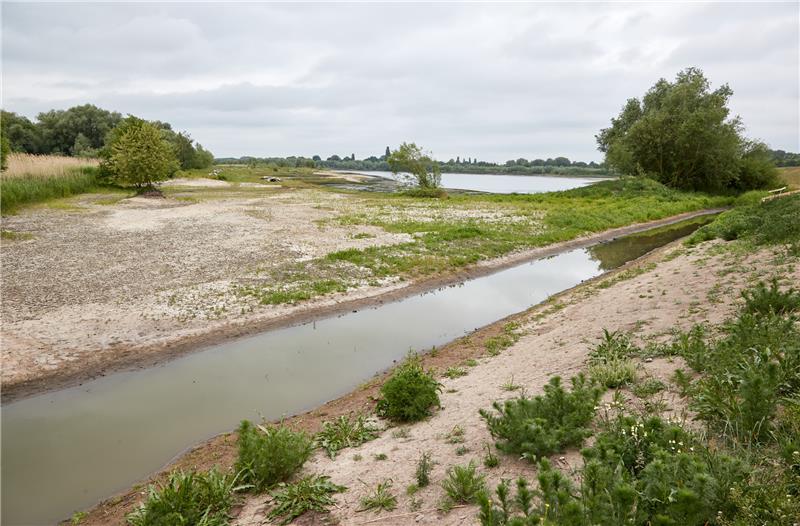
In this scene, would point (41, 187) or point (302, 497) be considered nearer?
point (302, 497)

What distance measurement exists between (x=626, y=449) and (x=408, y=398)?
3855mm

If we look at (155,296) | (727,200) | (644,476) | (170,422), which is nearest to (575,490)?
(644,476)

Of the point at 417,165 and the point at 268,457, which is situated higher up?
the point at 417,165

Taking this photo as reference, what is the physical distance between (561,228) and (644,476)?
29031mm

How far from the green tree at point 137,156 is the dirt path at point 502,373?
142ft

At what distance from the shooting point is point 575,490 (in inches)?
163

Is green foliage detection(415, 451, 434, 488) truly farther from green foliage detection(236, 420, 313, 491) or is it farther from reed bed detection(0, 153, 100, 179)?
reed bed detection(0, 153, 100, 179)

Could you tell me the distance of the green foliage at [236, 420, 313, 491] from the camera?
5945 millimetres

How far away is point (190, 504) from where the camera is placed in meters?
5.32

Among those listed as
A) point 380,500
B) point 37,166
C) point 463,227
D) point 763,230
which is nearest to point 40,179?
point 37,166

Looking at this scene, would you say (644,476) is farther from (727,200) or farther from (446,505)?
(727,200)

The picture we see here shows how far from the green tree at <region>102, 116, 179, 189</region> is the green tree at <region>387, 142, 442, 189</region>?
28.1 m

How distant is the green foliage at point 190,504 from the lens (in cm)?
516

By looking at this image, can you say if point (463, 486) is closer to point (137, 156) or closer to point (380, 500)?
point (380, 500)
